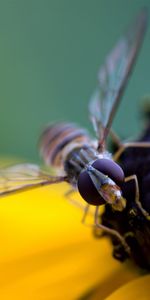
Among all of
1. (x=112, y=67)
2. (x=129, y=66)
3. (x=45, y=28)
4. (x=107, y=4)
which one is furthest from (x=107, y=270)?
(x=107, y=4)

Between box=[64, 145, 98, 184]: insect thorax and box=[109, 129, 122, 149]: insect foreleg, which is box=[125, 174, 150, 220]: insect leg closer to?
box=[64, 145, 98, 184]: insect thorax

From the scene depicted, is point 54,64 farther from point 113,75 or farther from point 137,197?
point 137,197

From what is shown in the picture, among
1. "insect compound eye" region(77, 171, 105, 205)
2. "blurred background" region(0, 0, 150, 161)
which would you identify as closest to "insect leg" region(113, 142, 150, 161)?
"insect compound eye" region(77, 171, 105, 205)

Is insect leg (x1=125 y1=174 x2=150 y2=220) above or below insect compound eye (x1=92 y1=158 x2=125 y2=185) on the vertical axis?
below

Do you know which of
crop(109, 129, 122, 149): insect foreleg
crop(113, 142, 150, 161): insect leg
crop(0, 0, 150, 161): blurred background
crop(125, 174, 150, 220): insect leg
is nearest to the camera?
crop(125, 174, 150, 220): insect leg

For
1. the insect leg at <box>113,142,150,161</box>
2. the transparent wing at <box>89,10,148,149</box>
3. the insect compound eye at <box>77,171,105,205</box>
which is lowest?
the insect compound eye at <box>77,171,105,205</box>

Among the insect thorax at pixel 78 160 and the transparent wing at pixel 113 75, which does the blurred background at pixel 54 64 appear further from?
the insect thorax at pixel 78 160

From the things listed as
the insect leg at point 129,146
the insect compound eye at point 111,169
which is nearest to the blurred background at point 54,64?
the insect leg at point 129,146

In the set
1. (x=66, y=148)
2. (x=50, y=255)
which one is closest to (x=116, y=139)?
(x=66, y=148)
